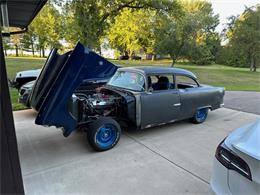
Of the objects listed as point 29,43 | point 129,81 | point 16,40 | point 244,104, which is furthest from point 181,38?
point 29,43

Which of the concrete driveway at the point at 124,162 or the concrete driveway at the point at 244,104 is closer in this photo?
the concrete driveway at the point at 124,162

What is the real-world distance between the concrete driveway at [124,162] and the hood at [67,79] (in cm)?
64

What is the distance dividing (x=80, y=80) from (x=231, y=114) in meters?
4.76

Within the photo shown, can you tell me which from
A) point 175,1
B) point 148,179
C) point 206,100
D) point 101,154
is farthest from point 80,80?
point 175,1

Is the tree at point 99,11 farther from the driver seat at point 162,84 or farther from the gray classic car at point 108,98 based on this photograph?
the driver seat at point 162,84

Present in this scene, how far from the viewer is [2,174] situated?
61.6 inches

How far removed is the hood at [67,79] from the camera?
3.08 m

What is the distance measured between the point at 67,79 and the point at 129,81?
1651mm

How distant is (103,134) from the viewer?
3.64 m

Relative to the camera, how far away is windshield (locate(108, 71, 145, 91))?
4191mm

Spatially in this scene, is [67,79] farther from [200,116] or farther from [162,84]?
[200,116]

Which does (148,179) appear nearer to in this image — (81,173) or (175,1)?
(81,173)

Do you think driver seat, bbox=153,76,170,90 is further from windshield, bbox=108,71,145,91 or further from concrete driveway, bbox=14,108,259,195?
concrete driveway, bbox=14,108,259,195

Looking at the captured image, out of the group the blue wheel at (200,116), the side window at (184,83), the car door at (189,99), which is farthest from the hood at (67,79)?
the blue wheel at (200,116)
